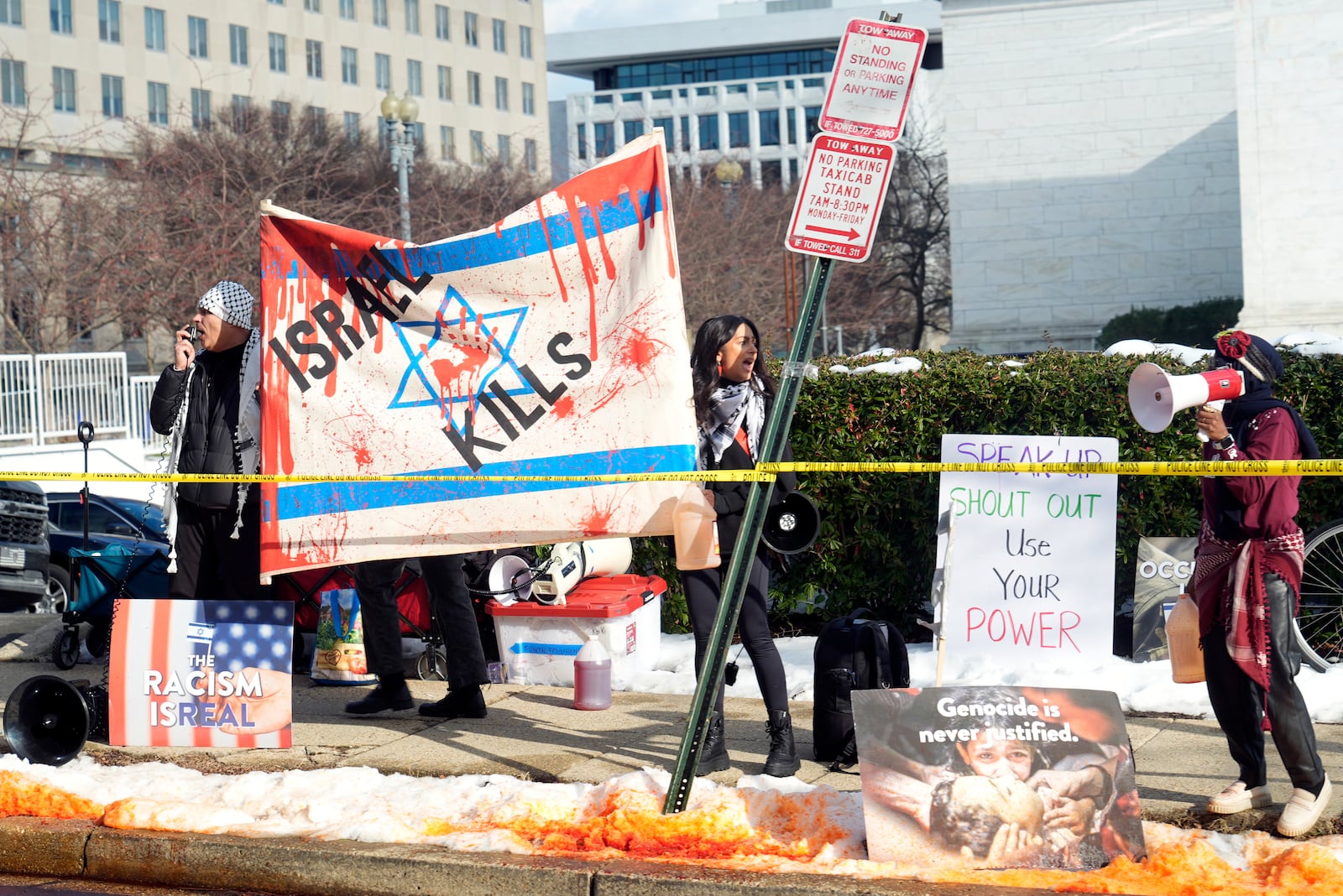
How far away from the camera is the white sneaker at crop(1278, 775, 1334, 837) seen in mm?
4906

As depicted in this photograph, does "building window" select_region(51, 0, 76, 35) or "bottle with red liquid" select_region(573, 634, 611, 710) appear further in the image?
"building window" select_region(51, 0, 76, 35)

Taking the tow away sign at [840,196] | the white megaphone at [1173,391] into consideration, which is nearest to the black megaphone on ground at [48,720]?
the tow away sign at [840,196]

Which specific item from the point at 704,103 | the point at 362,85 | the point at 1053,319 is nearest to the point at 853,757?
the point at 1053,319

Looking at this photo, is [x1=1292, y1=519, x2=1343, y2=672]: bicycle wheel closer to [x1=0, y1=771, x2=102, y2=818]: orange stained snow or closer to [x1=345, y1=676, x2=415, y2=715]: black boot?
[x1=345, y1=676, x2=415, y2=715]: black boot

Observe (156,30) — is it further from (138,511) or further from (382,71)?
(138,511)

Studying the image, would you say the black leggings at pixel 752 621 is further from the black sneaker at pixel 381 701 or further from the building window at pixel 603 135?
the building window at pixel 603 135

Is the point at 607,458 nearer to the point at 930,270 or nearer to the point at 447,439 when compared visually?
the point at 447,439

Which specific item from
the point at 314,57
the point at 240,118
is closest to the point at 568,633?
the point at 240,118

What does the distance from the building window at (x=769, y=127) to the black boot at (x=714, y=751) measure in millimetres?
103366

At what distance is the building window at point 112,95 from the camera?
216 ft

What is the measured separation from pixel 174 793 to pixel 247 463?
1.65m

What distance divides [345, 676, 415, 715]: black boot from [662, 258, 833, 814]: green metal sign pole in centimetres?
240

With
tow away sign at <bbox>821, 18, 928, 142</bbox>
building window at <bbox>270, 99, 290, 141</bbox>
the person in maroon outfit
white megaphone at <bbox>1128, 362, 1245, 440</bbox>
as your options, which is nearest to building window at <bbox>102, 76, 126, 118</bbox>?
building window at <bbox>270, 99, 290, 141</bbox>

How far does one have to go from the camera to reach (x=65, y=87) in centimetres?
6431
